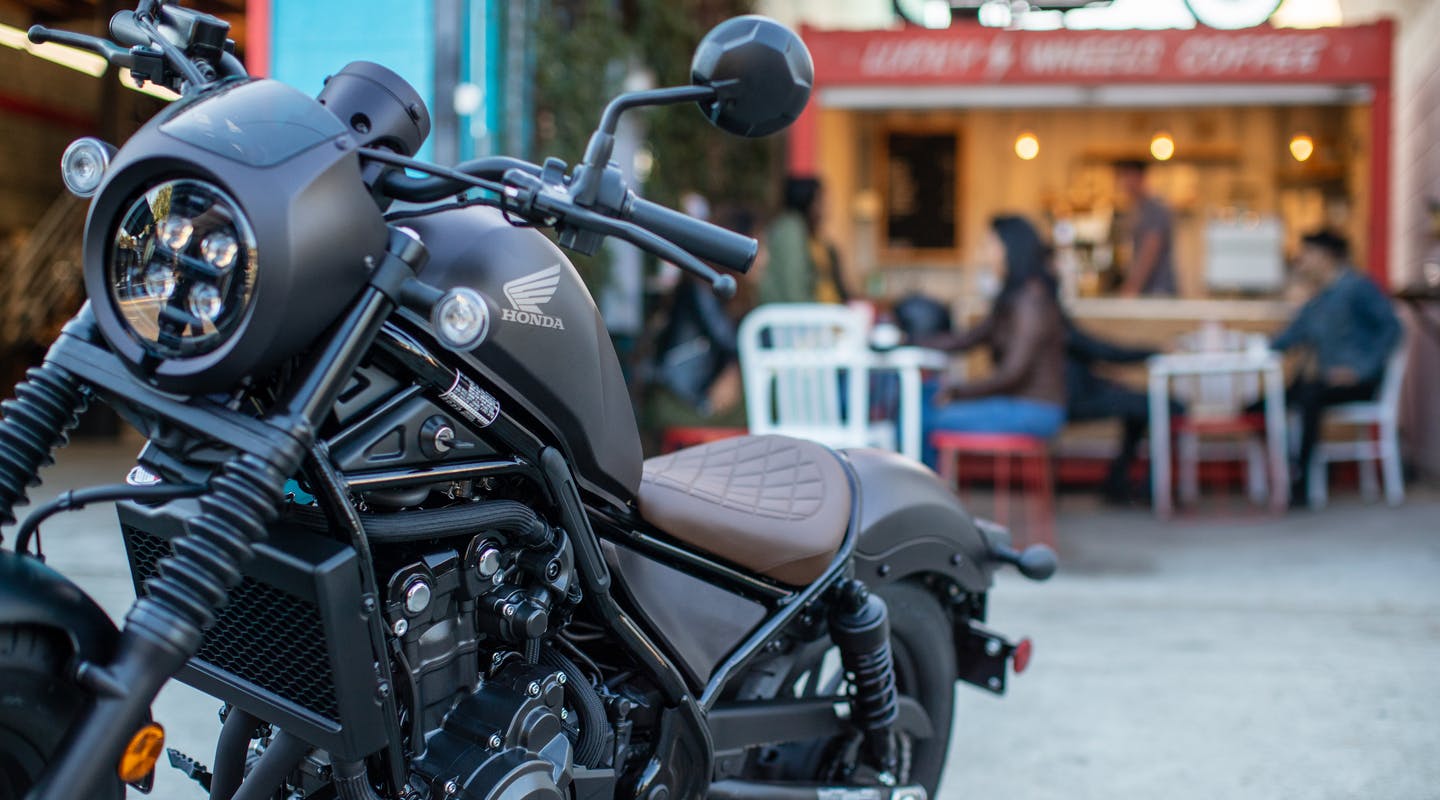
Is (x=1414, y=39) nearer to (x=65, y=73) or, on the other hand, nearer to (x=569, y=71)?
(x=569, y=71)

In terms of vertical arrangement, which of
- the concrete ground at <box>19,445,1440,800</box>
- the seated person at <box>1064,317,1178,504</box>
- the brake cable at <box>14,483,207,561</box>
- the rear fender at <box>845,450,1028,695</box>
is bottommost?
the concrete ground at <box>19,445,1440,800</box>

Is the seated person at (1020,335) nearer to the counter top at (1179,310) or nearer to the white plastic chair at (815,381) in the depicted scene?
the white plastic chair at (815,381)

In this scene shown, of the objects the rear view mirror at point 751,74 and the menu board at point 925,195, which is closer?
the rear view mirror at point 751,74

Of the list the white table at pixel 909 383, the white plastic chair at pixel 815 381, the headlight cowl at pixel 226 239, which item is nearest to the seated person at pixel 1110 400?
the white table at pixel 909 383

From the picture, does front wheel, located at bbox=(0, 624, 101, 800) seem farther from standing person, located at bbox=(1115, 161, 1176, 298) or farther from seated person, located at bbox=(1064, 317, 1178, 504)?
standing person, located at bbox=(1115, 161, 1176, 298)

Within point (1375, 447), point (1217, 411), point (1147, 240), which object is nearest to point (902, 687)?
point (1217, 411)

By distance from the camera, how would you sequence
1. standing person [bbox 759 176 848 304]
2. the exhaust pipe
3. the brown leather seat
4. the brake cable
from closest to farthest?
the brake cable, the brown leather seat, the exhaust pipe, standing person [bbox 759 176 848 304]

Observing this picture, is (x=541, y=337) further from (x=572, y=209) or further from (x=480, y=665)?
(x=480, y=665)

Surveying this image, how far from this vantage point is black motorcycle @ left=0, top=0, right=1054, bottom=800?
1.43 metres

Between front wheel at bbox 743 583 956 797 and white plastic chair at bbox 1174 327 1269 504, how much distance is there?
5.88 m

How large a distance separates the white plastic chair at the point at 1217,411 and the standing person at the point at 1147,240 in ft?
5.15

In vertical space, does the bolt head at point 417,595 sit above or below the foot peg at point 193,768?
above

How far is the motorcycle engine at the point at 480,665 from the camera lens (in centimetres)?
166

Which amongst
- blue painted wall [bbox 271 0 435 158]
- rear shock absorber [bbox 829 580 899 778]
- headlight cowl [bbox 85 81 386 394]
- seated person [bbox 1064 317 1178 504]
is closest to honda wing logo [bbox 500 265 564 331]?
headlight cowl [bbox 85 81 386 394]
